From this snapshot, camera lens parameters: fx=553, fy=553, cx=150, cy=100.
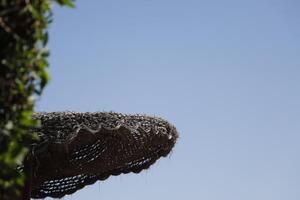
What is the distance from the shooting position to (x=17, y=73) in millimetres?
3098

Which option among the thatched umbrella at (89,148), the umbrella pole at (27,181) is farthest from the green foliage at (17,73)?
the umbrella pole at (27,181)

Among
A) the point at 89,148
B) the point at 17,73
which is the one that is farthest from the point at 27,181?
the point at 17,73

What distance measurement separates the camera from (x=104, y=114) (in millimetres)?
8984

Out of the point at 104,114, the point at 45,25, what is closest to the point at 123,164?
the point at 104,114

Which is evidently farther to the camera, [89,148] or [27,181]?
[89,148]

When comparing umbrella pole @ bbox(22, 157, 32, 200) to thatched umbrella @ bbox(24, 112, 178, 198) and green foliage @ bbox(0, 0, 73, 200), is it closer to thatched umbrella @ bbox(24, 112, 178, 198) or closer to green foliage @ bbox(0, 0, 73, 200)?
thatched umbrella @ bbox(24, 112, 178, 198)

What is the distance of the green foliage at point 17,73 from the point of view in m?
3.02

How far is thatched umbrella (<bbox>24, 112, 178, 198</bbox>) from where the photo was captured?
849 cm

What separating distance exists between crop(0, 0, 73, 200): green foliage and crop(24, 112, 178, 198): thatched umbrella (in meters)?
5.07

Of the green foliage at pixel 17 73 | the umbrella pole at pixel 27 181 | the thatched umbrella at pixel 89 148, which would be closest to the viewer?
the green foliage at pixel 17 73

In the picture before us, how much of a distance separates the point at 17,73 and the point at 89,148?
678 centimetres

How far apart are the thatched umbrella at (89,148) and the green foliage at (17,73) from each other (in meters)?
5.07

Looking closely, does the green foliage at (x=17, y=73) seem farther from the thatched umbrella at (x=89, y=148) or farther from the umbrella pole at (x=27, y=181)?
the umbrella pole at (x=27, y=181)

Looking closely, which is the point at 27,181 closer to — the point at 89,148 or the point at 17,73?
the point at 89,148
